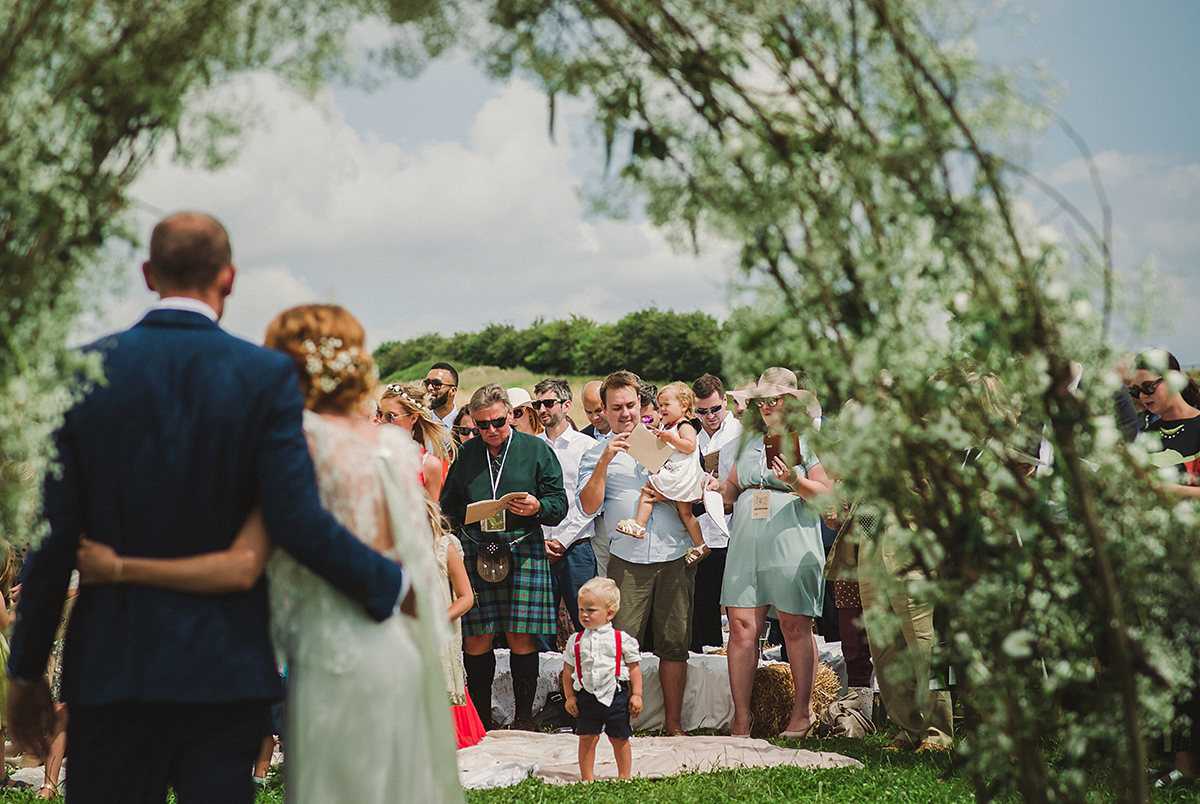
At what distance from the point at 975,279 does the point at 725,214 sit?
0.67 meters

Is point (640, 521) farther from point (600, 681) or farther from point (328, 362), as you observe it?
point (328, 362)

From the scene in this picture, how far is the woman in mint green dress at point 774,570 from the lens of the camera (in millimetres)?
6555

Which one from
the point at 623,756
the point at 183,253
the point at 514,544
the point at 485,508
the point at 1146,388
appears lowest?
the point at 623,756

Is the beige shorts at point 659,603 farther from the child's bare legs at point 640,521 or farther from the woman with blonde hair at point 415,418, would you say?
the woman with blonde hair at point 415,418

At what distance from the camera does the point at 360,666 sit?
9.03 feet

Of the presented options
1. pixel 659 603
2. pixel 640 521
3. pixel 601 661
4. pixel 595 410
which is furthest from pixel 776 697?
pixel 595 410

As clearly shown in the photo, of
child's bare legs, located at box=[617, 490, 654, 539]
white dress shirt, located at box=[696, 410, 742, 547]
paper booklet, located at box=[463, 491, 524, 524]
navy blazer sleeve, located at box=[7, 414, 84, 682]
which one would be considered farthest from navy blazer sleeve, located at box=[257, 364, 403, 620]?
white dress shirt, located at box=[696, 410, 742, 547]

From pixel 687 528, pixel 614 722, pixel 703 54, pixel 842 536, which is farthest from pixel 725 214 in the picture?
pixel 687 528

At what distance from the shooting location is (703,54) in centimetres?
281

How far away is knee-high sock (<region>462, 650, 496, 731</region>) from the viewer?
23.7 feet

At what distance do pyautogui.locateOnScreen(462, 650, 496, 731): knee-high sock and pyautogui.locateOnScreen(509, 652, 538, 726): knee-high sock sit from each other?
16 cm

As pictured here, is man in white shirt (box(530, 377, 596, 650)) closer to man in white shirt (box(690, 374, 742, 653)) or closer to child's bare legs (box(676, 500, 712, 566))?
child's bare legs (box(676, 500, 712, 566))

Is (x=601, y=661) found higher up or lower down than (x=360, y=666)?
lower down

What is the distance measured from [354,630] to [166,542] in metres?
0.55
